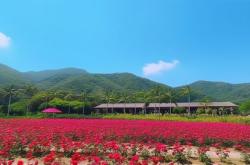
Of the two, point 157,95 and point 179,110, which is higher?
A: point 157,95

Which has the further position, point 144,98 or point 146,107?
Result: point 144,98

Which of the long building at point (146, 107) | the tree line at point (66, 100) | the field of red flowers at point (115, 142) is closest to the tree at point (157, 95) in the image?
the tree line at point (66, 100)

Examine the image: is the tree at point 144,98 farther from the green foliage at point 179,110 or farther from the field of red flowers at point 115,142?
the field of red flowers at point 115,142

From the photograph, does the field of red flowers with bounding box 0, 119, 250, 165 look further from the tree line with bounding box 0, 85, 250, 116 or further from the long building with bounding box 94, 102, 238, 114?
the long building with bounding box 94, 102, 238, 114

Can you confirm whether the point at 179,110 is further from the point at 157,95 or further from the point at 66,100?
the point at 66,100

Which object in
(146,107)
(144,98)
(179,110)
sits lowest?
(179,110)

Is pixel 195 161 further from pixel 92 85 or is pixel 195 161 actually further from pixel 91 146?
pixel 92 85

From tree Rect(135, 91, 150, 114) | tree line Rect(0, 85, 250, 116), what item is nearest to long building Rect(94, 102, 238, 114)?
tree Rect(135, 91, 150, 114)

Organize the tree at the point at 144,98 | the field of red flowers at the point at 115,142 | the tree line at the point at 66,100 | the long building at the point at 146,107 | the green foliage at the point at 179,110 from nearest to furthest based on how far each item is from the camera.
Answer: the field of red flowers at the point at 115,142
the tree line at the point at 66,100
the green foliage at the point at 179,110
the long building at the point at 146,107
the tree at the point at 144,98

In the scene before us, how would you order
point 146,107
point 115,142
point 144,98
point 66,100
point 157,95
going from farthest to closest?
1. point 144,98
2. point 157,95
3. point 146,107
4. point 66,100
5. point 115,142

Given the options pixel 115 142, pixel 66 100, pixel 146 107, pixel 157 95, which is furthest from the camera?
pixel 157 95

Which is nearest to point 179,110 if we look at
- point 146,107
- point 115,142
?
point 146,107

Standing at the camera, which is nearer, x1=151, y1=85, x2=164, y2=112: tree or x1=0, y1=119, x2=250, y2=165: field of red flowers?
x1=0, y1=119, x2=250, y2=165: field of red flowers

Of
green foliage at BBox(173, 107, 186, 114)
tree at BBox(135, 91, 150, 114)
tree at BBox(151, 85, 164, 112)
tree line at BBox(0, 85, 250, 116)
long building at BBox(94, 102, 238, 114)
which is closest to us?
tree line at BBox(0, 85, 250, 116)
